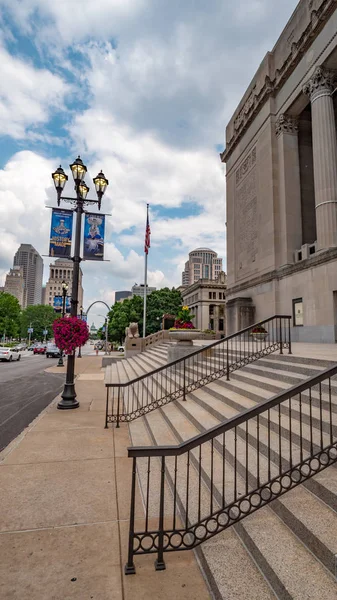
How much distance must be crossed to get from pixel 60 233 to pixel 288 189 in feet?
50.3

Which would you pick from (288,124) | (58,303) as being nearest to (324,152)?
(288,124)

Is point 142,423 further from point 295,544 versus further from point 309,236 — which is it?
point 309,236

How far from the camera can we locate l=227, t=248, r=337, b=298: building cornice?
14906mm

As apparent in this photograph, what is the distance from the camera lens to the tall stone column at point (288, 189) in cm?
1897

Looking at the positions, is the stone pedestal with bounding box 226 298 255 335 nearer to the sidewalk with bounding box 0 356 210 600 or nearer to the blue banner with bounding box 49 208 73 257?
the blue banner with bounding box 49 208 73 257

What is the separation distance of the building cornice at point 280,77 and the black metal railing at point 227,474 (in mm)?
19614

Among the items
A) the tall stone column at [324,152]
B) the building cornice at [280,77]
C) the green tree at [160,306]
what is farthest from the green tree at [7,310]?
the tall stone column at [324,152]

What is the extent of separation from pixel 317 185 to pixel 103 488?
17.3m

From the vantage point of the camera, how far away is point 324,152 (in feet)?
53.1

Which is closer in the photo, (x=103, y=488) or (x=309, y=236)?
(x=103, y=488)

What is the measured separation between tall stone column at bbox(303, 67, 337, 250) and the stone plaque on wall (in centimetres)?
614

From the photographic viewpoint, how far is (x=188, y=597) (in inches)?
103

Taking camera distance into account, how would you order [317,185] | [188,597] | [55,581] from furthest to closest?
[317,185]
[55,581]
[188,597]

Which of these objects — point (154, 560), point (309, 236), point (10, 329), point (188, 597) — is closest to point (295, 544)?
point (188, 597)
